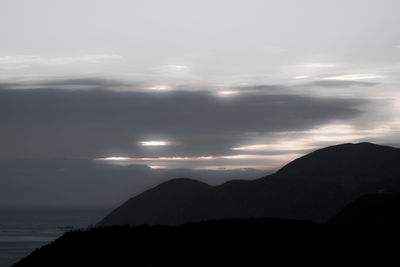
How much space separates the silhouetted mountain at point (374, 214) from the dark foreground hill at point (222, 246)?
2710 inches

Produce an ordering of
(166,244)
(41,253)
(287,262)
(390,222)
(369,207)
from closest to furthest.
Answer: (287,262) → (166,244) → (41,253) → (390,222) → (369,207)

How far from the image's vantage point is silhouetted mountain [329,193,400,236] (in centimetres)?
11962

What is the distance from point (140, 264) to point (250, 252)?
27.4ft

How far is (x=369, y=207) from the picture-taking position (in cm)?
13188

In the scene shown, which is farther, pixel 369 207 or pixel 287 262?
pixel 369 207

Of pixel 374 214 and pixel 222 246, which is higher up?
pixel 222 246

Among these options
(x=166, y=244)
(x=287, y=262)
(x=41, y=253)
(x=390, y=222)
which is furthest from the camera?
(x=390, y=222)

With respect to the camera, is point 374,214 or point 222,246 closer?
point 222,246

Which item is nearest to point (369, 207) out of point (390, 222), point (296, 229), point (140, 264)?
point (390, 222)

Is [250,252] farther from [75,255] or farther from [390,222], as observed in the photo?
[390,222]

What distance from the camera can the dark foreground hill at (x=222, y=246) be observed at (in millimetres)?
46375

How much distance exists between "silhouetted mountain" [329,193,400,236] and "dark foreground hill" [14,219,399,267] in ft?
226

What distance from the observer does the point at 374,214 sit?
128 metres

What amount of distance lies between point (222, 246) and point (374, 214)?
8718cm
